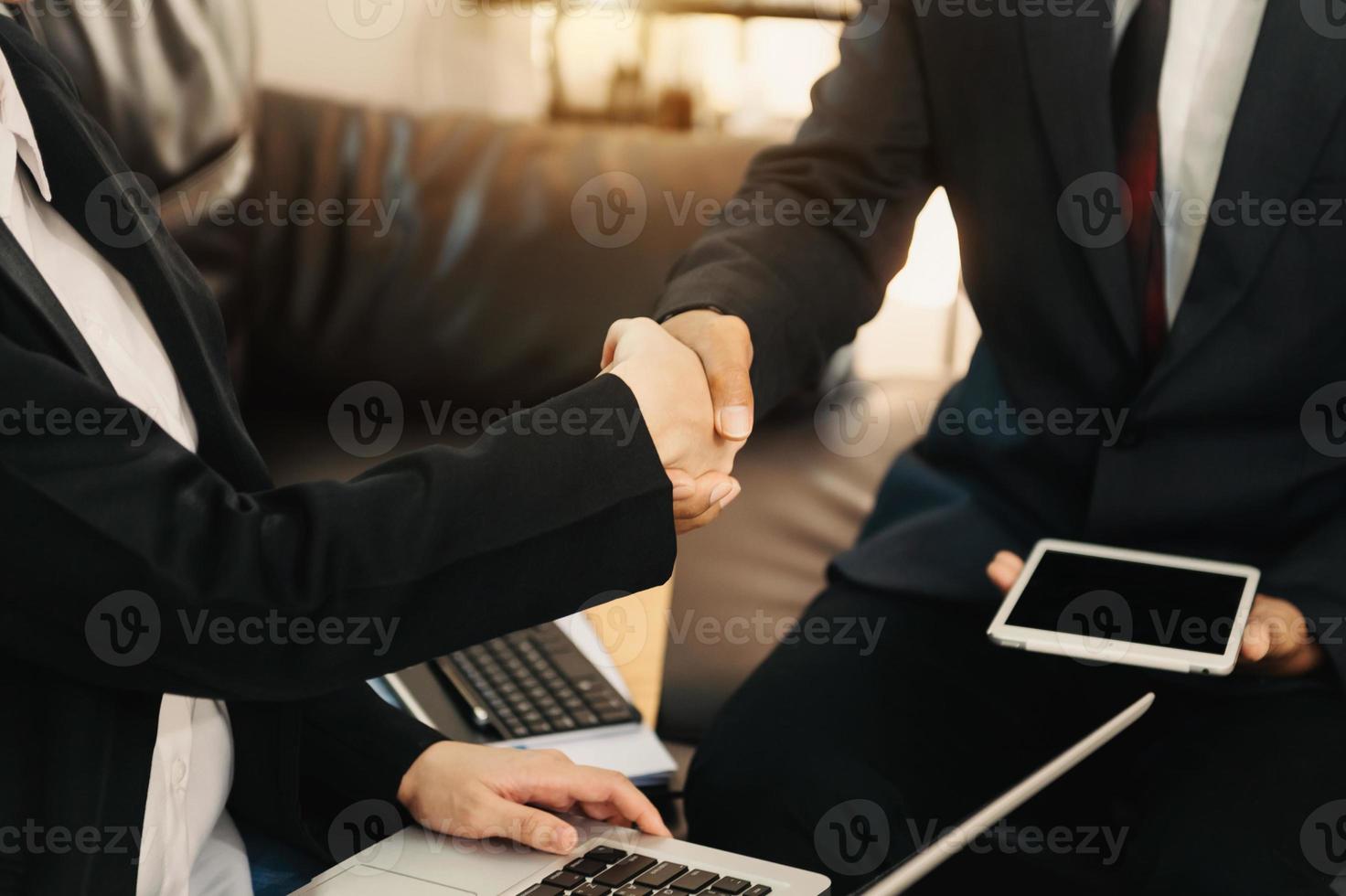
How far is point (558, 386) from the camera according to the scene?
1749 millimetres

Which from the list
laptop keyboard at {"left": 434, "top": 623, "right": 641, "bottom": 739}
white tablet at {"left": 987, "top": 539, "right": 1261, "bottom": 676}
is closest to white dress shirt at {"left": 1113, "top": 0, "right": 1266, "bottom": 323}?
white tablet at {"left": 987, "top": 539, "right": 1261, "bottom": 676}

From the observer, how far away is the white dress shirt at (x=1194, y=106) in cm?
103

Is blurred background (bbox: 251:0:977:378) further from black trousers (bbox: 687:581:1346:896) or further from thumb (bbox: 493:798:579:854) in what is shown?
thumb (bbox: 493:798:579:854)

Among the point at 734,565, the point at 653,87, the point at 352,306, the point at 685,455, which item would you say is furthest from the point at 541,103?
the point at 685,455

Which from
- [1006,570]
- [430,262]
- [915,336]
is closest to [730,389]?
[1006,570]

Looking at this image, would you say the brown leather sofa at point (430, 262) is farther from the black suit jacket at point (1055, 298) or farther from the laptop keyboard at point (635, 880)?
the laptop keyboard at point (635, 880)

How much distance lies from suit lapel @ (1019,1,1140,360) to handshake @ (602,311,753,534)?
0.91ft

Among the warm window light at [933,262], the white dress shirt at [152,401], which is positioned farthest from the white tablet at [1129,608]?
the warm window light at [933,262]

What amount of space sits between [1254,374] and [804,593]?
0.51 metres

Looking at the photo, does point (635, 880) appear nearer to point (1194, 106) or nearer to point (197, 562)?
point (197, 562)

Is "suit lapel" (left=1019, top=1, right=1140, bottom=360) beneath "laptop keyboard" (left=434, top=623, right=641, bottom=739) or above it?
above

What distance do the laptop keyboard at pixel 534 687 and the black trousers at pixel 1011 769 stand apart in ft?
0.28

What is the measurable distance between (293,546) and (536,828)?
0.20m

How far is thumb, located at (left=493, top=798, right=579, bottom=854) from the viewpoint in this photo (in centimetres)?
69
